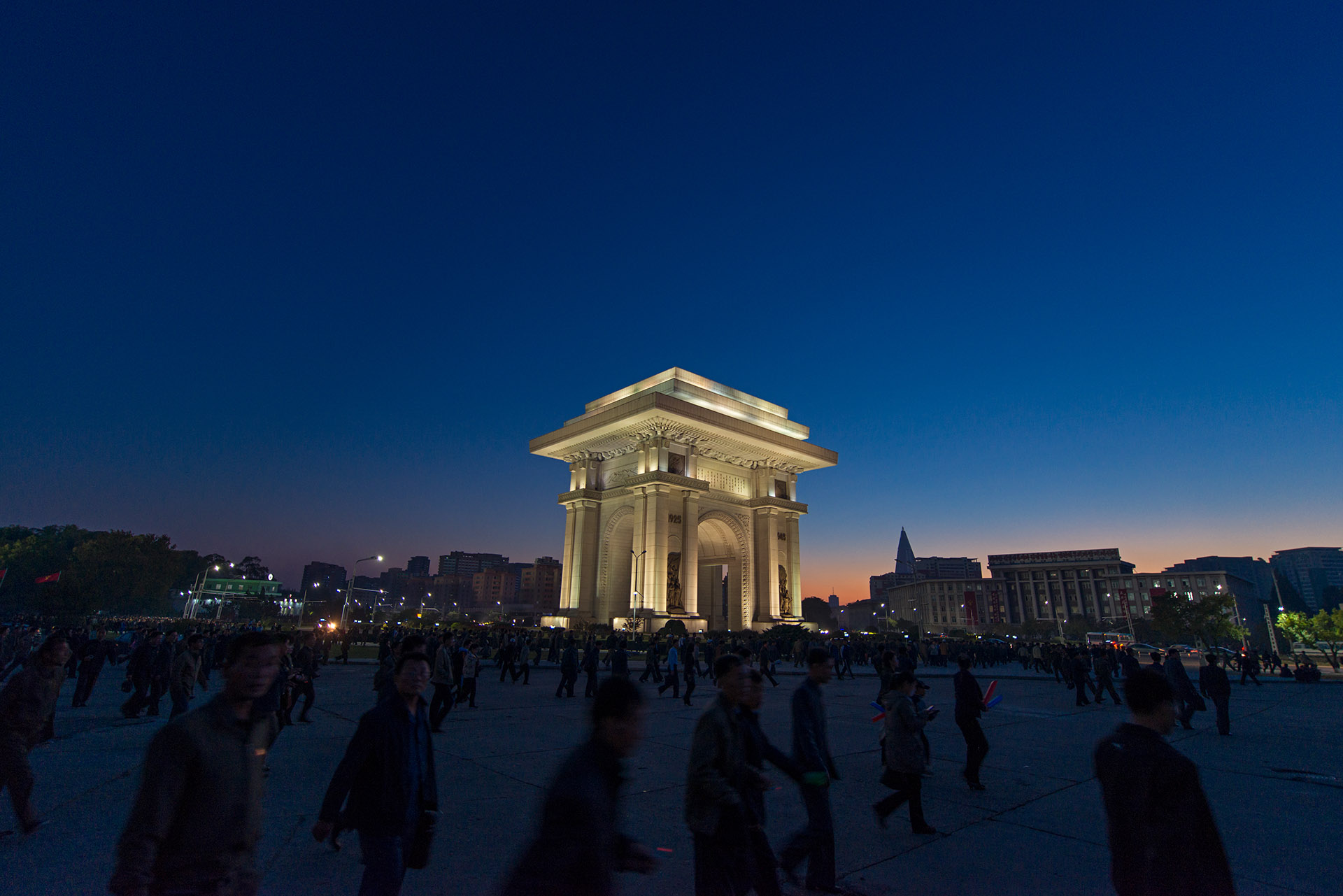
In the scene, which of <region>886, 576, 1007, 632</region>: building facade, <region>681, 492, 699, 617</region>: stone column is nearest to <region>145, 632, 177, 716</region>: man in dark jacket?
<region>681, 492, 699, 617</region>: stone column

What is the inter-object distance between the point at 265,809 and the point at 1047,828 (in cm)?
812

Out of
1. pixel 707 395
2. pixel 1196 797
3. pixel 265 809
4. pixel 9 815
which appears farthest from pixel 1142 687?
pixel 707 395

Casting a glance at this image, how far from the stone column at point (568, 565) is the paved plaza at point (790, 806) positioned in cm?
3586

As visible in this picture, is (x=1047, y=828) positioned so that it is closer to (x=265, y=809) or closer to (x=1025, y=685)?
(x=265, y=809)

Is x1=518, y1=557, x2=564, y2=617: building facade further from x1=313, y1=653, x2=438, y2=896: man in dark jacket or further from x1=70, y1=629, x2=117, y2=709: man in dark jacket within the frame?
x1=313, y1=653, x2=438, y2=896: man in dark jacket

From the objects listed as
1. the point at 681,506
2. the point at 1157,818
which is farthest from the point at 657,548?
the point at 1157,818

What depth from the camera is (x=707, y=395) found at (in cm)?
5297

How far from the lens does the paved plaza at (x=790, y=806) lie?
5172 mm

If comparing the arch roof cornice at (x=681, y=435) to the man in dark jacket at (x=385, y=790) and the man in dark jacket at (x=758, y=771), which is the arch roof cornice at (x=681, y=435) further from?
the man in dark jacket at (x=385, y=790)

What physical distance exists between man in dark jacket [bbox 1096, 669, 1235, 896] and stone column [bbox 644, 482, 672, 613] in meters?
41.2

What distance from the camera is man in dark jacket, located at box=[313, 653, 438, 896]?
12.2 feet

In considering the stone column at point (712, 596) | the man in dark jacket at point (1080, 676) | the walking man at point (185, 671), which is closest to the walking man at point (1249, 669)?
the man in dark jacket at point (1080, 676)

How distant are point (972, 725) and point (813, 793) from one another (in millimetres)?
4425

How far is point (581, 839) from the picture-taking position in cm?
249
